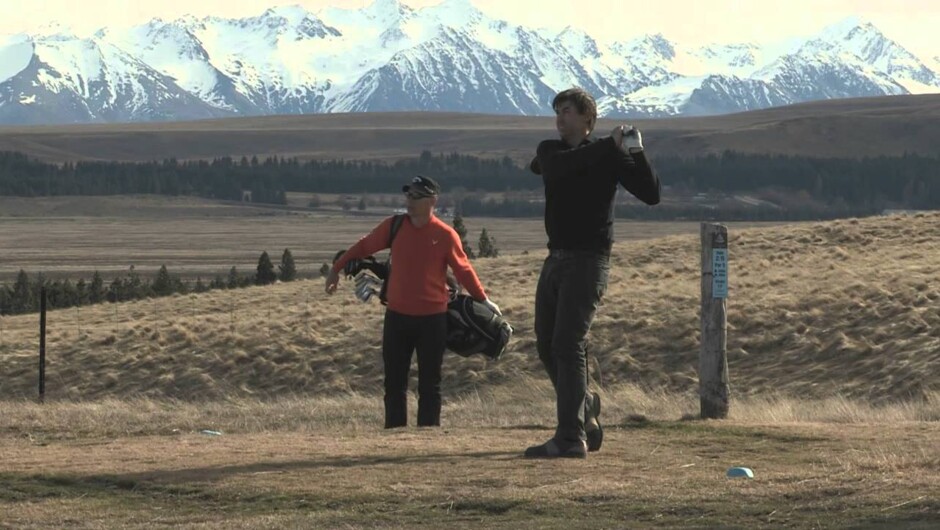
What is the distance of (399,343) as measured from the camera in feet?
41.7

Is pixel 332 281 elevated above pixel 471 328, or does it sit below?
above

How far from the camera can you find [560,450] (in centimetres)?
1060

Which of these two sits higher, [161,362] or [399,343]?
[399,343]

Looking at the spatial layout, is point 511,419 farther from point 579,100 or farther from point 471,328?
point 579,100

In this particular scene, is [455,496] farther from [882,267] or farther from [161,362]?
[882,267]

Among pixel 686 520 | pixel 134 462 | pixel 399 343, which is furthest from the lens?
pixel 399 343

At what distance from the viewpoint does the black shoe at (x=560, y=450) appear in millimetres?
10578

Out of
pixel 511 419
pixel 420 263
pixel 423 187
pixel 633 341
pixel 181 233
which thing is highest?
pixel 423 187

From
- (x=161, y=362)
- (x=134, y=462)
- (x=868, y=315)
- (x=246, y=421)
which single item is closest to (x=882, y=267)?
(x=868, y=315)

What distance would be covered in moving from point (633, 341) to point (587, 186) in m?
14.2

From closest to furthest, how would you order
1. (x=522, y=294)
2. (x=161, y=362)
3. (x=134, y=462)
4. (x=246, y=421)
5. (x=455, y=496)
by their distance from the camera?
(x=455, y=496) < (x=134, y=462) < (x=246, y=421) < (x=161, y=362) < (x=522, y=294)

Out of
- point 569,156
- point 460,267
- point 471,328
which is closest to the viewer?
point 569,156

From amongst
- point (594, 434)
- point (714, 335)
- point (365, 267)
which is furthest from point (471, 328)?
point (594, 434)

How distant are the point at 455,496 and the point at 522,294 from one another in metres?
23.9
